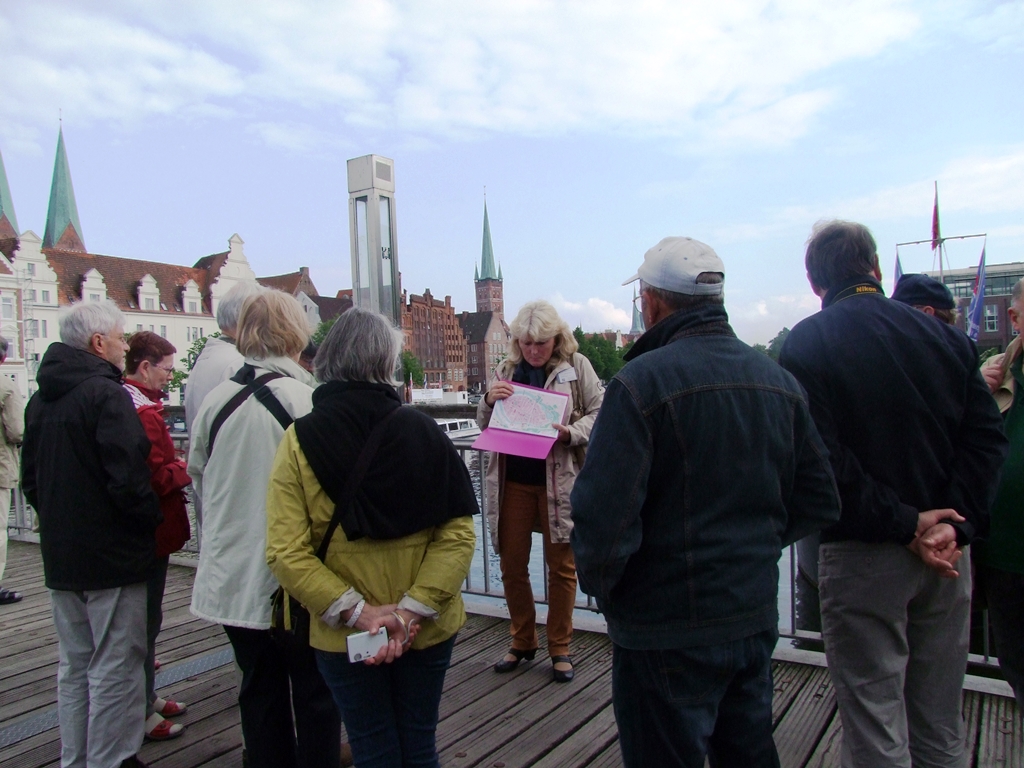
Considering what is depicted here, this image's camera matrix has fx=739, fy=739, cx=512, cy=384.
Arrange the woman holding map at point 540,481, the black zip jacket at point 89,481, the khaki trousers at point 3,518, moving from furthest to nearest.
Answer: the khaki trousers at point 3,518 < the woman holding map at point 540,481 < the black zip jacket at point 89,481

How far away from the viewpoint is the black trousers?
2.50 metres

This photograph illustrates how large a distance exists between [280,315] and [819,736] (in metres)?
2.80

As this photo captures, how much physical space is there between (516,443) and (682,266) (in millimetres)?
1913

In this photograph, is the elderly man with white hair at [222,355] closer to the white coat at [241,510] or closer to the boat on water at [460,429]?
the white coat at [241,510]

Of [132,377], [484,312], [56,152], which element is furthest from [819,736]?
[484,312]

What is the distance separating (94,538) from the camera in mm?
2844

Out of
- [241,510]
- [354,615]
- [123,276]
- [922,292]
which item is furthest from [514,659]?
[123,276]

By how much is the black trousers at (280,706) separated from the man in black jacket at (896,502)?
168 cm

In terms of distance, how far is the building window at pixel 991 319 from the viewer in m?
62.8

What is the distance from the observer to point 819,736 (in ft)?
10.3

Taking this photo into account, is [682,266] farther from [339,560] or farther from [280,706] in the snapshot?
[280,706]

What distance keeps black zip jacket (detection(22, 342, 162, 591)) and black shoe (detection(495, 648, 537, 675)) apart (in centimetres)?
192

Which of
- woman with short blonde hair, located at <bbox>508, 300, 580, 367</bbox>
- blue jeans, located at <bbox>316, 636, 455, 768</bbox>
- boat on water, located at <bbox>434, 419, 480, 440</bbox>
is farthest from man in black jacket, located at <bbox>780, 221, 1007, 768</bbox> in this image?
boat on water, located at <bbox>434, 419, 480, 440</bbox>

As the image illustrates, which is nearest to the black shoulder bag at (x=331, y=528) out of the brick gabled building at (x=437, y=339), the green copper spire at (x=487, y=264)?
the brick gabled building at (x=437, y=339)
